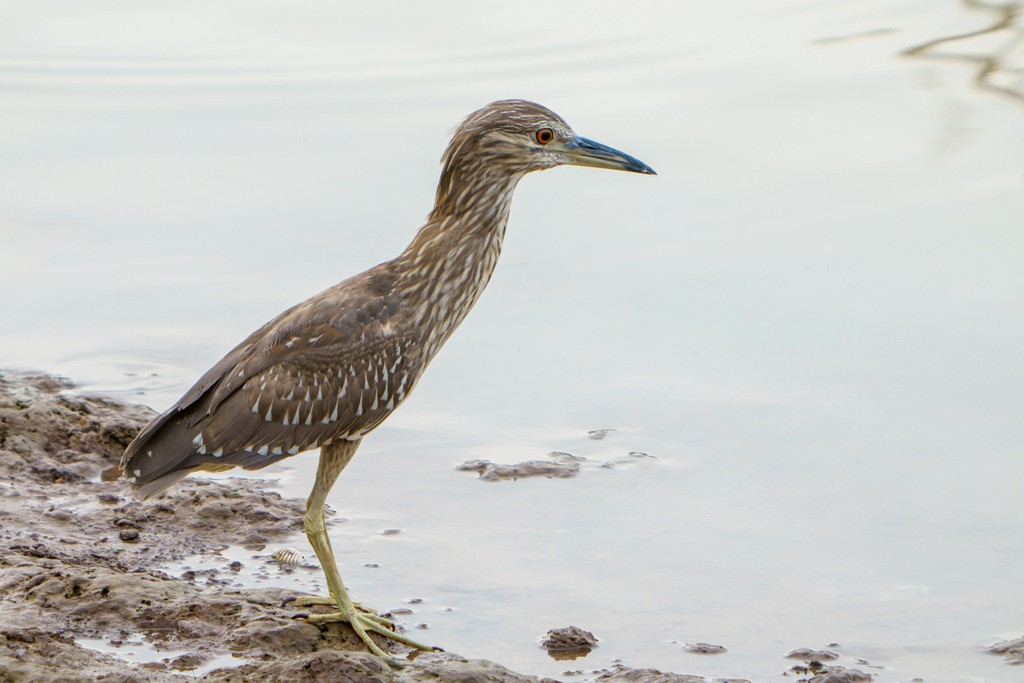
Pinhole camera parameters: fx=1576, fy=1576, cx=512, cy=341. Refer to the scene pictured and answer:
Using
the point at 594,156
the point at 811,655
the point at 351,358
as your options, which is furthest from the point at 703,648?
the point at 594,156

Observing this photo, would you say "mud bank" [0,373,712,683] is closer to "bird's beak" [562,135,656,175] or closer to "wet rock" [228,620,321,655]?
"wet rock" [228,620,321,655]

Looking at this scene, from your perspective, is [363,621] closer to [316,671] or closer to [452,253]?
[316,671]

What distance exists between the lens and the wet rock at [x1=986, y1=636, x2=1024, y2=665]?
635 cm

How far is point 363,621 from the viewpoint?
6.43 m

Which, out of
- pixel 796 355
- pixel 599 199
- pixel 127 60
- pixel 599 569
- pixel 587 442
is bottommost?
pixel 599 569

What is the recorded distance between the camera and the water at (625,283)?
23.1 feet

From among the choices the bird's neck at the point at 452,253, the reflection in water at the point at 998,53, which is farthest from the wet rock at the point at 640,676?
the reflection in water at the point at 998,53

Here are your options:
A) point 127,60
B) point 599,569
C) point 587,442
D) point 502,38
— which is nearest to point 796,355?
point 587,442

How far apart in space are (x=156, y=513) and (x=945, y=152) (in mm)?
6422

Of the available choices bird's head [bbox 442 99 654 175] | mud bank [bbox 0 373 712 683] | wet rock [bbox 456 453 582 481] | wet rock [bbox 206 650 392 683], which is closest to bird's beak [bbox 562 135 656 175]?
bird's head [bbox 442 99 654 175]

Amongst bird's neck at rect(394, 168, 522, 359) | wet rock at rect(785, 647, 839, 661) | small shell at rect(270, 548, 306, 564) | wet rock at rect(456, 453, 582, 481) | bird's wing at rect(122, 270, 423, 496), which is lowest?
wet rock at rect(785, 647, 839, 661)

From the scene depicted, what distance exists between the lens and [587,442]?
27.1 ft

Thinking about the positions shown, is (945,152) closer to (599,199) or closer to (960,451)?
(599,199)

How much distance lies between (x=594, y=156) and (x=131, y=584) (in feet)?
8.84
